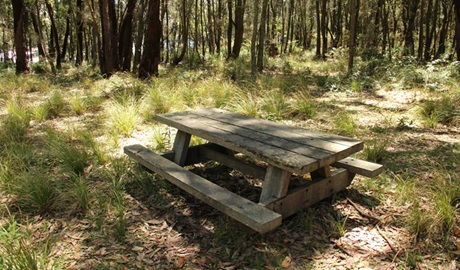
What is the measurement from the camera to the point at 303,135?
3180mm

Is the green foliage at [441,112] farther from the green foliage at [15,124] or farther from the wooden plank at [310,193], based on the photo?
the green foliage at [15,124]

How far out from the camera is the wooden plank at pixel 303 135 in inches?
114

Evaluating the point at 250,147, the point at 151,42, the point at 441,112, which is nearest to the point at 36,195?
the point at 250,147

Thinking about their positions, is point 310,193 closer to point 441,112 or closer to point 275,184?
point 275,184

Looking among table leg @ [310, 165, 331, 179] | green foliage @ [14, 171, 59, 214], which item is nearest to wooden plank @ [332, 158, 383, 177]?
table leg @ [310, 165, 331, 179]

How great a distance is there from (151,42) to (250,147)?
771 cm

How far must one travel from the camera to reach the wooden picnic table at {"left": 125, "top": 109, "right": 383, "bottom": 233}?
2.53 meters

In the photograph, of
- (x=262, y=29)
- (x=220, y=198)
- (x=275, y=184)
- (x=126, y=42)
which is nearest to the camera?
(x=220, y=198)

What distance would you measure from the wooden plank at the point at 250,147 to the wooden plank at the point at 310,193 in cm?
38

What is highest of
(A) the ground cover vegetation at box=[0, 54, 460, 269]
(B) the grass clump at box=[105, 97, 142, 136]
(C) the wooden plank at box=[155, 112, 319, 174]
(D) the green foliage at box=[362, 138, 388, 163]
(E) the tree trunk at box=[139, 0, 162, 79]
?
(E) the tree trunk at box=[139, 0, 162, 79]

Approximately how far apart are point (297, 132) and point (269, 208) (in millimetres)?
880

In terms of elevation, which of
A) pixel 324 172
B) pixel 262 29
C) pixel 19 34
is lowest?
pixel 324 172

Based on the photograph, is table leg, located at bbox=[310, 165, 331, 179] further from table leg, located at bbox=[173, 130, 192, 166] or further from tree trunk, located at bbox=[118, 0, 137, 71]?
tree trunk, located at bbox=[118, 0, 137, 71]

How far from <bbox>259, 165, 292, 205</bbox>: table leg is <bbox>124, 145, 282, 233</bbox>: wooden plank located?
0.73ft
